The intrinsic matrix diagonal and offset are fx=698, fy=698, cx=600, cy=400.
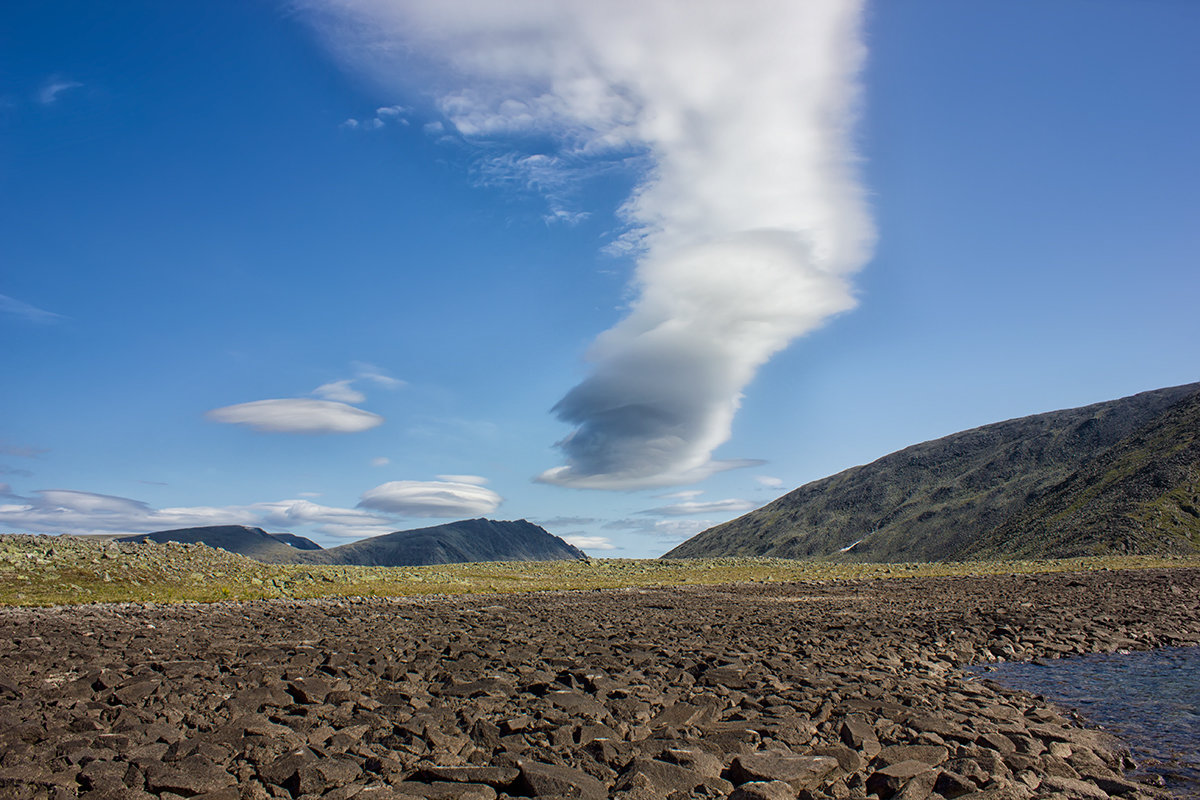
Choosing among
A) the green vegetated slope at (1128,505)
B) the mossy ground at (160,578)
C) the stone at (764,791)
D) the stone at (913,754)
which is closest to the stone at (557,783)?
the stone at (764,791)

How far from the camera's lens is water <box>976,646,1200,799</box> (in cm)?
1323

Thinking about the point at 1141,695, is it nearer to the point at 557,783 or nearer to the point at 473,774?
the point at 557,783

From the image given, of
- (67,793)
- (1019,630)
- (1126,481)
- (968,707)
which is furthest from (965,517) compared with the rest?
(67,793)

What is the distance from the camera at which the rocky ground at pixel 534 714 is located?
34.9 ft

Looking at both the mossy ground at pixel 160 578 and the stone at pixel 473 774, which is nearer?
the stone at pixel 473 774

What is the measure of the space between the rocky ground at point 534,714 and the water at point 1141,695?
761 mm

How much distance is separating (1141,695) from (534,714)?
16.2 m

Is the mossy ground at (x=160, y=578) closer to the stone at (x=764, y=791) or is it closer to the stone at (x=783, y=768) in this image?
the stone at (x=783, y=768)

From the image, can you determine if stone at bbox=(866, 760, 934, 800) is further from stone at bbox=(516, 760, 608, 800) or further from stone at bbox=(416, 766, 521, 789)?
stone at bbox=(416, 766, 521, 789)

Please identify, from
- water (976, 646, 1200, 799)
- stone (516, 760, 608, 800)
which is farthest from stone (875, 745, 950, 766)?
stone (516, 760, 608, 800)

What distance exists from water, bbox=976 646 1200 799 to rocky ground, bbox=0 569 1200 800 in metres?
0.76

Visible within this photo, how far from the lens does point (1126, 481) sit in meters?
134

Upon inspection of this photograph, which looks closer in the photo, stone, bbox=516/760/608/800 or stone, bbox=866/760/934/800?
stone, bbox=516/760/608/800

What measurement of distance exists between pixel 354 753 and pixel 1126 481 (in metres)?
162
